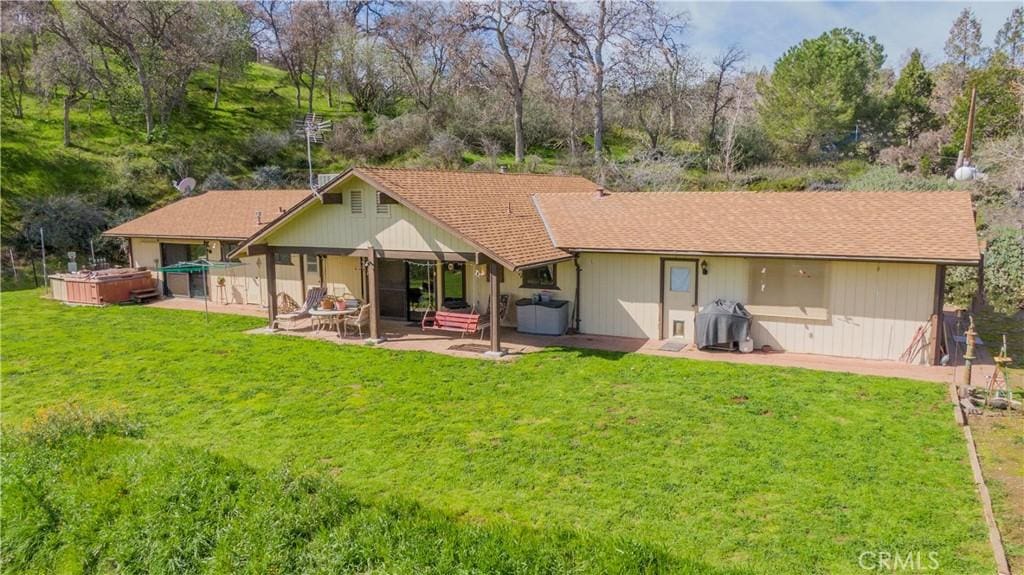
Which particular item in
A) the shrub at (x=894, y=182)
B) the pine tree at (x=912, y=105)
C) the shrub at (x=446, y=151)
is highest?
the pine tree at (x=912, y=105)

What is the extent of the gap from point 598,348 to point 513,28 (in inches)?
1148

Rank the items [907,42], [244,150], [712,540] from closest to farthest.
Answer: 1. [712,540]
2. [244,150]
3. [907,42]

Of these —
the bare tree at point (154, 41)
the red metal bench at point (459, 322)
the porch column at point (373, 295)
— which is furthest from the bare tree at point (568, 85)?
the porch column at point (373, 295)

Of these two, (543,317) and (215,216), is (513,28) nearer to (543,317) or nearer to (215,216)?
(215,216)

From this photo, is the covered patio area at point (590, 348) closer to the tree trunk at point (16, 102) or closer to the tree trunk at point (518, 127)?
the tree trunk at point (518, 127)

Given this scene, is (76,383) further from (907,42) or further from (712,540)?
(907,42)

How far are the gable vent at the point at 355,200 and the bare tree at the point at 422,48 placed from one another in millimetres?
28885

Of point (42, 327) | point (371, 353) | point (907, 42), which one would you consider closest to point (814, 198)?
point (371, 353)

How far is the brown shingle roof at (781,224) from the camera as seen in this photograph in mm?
12492

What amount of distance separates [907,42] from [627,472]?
53.8m

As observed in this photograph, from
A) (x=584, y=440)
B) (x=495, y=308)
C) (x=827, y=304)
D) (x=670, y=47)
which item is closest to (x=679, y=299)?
(x=827, y=304)

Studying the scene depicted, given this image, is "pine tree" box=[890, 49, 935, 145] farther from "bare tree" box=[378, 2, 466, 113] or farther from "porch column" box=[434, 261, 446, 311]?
"porch column" box=[434, 261, 446, 311]

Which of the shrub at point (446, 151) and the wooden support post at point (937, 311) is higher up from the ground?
the shrub at point (446, 151)

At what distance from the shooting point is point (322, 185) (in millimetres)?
15258
